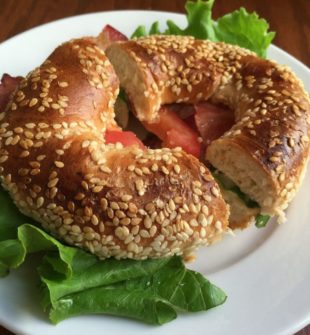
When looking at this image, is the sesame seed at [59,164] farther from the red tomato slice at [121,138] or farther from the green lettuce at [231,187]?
the green lettuce at [231,187]

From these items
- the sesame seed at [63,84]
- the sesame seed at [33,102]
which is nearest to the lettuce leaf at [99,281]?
the sesame seed at [33,102]

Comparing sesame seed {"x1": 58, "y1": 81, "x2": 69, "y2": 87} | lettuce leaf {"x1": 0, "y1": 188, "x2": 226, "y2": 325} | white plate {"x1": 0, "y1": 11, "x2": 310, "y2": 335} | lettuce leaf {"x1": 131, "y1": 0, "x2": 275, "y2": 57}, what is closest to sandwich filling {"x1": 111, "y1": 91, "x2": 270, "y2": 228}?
white plate {"x1": 0, "y1": 11, "x2": 310, "y2": 335}

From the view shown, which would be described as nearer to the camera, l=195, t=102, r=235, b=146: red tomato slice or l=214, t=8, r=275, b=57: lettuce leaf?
l=195, t=102, r=235, b=146: red tomato slice

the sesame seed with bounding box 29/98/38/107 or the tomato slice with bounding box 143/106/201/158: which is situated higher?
the sesame seed with bounding box 29/98/38/107

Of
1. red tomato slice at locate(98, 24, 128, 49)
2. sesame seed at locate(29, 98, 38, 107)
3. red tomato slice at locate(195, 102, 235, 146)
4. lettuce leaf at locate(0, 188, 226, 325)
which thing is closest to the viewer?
lettuce leaf at locate(0, 188, 226, 325)

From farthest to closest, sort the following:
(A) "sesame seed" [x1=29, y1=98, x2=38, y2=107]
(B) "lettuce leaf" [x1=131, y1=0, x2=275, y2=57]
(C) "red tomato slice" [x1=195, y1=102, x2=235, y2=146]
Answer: (B) "lettuce leaf" [x1=131, y1=0, x2=275, y2=57]
(C) "red tomato slice" [x1=195, y1=102, x2=235, y2=146]
(A) "sesame seed" [x1=29, y1=98, x2=38, y2=107]

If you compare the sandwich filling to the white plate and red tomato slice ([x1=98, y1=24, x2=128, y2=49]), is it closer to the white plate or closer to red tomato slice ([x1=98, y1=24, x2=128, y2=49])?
the white plate

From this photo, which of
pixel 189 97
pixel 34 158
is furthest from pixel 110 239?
pixel 189 97

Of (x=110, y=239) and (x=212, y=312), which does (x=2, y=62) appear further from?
(x=212, y=312)
